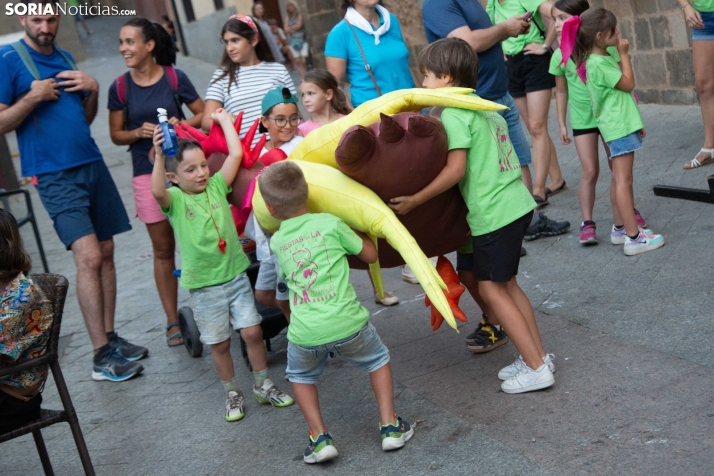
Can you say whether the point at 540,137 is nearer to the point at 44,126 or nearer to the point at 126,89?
the point at 126,89

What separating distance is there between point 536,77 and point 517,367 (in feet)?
11.3

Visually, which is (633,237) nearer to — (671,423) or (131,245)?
(671,423)

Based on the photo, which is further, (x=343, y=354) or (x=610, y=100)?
(x=610, y=100)

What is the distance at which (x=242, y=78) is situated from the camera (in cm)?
520

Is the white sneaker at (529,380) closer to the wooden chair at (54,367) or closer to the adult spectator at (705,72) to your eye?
the wooden chair at (54,367)

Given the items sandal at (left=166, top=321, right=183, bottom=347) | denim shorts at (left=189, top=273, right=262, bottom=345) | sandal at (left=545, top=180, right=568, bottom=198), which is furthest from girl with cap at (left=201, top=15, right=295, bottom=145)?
sandal at (left=545, top=180, right=568, bottom=198)

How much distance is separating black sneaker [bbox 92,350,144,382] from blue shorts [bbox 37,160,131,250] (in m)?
0.73

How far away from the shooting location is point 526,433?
3338 mm

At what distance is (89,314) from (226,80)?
65.5 inches

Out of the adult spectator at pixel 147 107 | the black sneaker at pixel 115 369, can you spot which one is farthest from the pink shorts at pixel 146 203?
the black sneaker at pixel 115 369

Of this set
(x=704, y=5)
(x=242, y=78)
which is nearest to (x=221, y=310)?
(x=242, y=78)

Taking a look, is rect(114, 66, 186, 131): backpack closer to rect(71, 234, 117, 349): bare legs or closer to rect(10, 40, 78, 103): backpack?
rect(10, 40, 78, 103): backpack

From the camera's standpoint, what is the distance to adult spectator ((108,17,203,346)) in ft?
17.3

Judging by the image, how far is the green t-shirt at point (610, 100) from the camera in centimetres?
508
